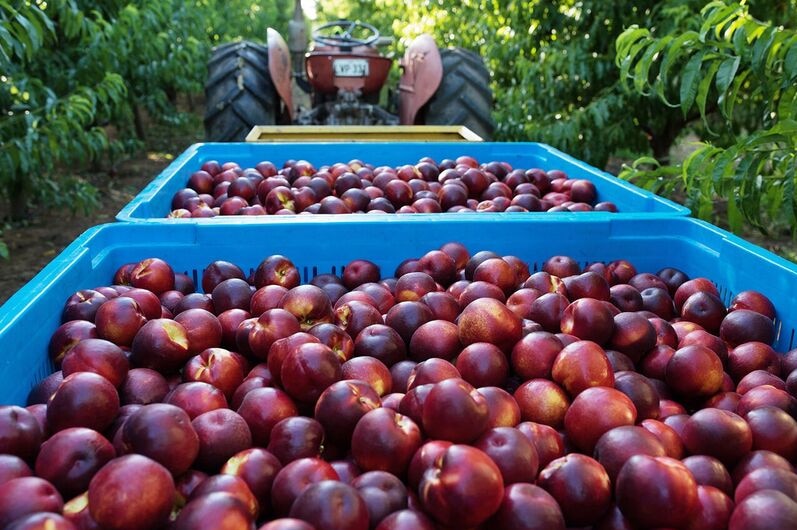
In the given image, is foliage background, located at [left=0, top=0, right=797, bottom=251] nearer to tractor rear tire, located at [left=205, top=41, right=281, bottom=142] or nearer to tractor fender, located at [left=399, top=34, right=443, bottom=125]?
tractor rear tire, located at [left=205, top=41, right=281, bottom=142]

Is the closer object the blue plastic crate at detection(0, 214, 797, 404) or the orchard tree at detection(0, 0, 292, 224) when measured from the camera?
the blue plastic crate at detection(0, 214, 797, 404)

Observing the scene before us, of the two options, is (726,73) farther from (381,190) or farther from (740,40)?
(381,190)

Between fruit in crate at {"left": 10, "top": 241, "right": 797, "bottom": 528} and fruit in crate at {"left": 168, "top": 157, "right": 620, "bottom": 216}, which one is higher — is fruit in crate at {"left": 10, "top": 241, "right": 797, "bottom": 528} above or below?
above

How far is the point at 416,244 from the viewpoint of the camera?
2.70m

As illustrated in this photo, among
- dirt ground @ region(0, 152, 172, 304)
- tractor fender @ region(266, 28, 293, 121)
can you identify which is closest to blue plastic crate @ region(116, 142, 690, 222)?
dirt ground @ region(0, 152, 172, 304)

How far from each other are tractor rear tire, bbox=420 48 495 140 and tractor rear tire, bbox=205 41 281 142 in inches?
54.8

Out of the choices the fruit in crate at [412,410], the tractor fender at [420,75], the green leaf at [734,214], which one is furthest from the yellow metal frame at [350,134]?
the fruit in crate at [412,410]

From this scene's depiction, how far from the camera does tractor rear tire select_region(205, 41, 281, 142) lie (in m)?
6.21

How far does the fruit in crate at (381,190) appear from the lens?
10.9 feet

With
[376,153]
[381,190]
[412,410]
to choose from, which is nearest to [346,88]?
[376,153]

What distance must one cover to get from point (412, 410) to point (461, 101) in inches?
199

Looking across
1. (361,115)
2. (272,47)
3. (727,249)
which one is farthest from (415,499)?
(272,47)

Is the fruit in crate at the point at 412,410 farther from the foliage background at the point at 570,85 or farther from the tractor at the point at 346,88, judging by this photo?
the tractor at the point at 346,88

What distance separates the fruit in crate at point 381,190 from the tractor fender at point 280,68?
94.0 inches
